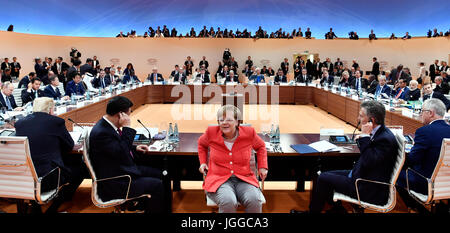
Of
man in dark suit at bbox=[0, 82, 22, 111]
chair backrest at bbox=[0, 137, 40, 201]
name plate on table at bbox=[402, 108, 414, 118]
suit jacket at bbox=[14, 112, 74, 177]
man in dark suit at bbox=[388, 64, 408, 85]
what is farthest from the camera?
man in dark suit at bbox=[388, 64, 408, 85]

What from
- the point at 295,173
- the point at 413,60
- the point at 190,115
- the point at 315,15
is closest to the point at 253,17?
the point at 315,15

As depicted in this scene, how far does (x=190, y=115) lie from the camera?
24.0 feet

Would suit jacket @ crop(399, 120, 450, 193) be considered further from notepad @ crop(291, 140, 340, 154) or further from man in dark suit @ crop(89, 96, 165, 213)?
man in dark suit @ crop(89, 96, 165, 213)

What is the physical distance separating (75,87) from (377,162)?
18.1ft

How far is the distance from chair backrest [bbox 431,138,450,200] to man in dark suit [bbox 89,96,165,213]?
1.95 metres

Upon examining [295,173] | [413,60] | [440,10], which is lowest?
[295,173]

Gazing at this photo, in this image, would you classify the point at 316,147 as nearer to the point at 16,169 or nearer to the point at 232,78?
the point at 16,169

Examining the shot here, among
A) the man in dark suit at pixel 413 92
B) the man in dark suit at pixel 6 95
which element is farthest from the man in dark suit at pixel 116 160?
the man in dark suit at pixel 413 92

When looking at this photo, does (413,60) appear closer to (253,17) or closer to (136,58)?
(253,17)

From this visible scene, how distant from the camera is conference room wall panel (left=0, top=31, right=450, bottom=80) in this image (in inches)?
551

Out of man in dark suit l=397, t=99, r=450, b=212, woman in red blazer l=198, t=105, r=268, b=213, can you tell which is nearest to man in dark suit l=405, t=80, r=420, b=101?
man in dark suit l=397, t=99, r=450, b=212

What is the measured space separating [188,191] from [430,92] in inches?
161

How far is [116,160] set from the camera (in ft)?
7.17

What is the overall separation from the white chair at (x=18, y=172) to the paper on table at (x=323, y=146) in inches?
84.0
